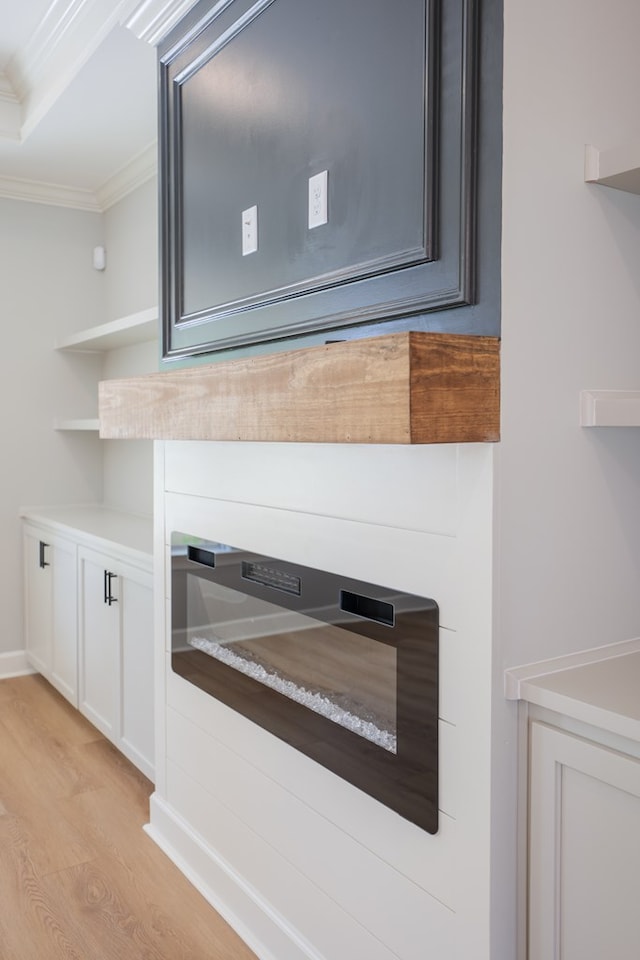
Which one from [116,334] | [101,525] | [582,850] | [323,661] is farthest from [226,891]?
[116,334]

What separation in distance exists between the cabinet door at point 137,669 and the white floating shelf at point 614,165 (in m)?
1.85

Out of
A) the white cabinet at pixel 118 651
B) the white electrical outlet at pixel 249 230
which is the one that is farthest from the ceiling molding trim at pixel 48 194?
the white electrical outlet at pixel 249 230

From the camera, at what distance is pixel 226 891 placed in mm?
2086

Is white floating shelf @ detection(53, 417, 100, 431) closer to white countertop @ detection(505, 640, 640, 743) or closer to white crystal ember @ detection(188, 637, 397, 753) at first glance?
white crystal ember @ detection(188, 637, 397, 753)

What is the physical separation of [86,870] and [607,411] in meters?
1.97

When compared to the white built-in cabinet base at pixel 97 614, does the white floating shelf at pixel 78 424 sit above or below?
above

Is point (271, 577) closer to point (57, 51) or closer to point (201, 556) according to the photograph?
point (201, 556)

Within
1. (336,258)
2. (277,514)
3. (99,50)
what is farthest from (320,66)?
(99,50)

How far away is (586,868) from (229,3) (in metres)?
2.06

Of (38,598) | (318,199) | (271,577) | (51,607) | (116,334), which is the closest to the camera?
(318,199)

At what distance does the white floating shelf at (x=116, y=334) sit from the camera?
10.1 ft

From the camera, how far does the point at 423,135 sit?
1.37 m

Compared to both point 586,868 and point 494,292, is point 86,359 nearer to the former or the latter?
point 494,292

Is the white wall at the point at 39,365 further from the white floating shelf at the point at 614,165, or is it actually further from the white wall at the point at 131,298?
the white floating shelf at the point at 614,165
